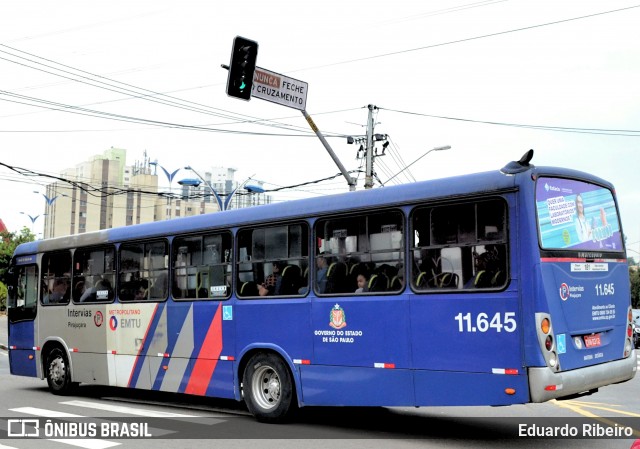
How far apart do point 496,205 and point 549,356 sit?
1701 mm

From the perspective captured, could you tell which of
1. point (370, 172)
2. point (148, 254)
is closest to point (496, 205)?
point (148, 254)

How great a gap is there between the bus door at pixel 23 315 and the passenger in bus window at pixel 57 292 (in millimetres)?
470

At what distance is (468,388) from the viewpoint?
805 centimetres

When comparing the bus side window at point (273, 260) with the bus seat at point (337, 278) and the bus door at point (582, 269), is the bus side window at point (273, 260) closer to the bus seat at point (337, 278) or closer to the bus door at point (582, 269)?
the bus seat at point (337, 278)

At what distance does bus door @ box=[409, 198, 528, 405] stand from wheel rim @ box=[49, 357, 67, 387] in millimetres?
7979

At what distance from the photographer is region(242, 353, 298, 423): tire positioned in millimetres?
9938

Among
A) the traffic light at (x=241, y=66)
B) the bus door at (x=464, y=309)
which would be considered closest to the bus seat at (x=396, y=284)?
the bus door at (x=464, y=309)

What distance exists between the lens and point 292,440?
881cm

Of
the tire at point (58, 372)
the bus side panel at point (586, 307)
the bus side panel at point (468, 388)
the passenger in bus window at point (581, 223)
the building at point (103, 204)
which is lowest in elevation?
the tire at point (58, 372)

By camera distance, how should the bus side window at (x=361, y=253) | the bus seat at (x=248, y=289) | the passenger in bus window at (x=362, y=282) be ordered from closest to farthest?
the bus side window at (x=361, y=253), the passenger in bus window at (x=362, y=282), the bus seat at (x=248, y=289)

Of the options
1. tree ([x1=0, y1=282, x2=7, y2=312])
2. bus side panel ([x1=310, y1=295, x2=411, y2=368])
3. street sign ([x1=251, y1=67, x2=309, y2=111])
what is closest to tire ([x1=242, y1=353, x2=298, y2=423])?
bus side panel ([x1=310, y1=295, x2=411, y2=368])

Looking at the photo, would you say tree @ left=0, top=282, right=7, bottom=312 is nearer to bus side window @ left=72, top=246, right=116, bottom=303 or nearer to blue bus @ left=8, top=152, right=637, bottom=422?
bus side window @ left=72, top=246, right=116, bottom=303

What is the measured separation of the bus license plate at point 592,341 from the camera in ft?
26.9

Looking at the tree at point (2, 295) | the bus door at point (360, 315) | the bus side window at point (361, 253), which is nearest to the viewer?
the bus door at point (360, 315)
